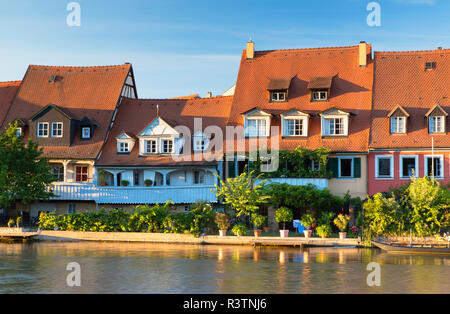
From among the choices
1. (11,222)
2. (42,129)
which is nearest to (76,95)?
(42,129)

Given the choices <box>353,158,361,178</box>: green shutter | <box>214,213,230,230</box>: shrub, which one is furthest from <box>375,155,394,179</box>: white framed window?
<box>214,213,230,230</box>: shrub

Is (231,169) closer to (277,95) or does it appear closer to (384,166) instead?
(277,95)

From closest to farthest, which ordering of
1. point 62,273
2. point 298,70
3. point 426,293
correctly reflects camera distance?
1. point 426,293
2. point 62,273
3. point 298,70

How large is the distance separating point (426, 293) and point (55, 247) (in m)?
23.2

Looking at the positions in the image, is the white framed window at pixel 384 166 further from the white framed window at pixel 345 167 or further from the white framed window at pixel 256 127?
the white framed window at pixel 256 127

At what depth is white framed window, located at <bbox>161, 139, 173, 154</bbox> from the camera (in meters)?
50.8

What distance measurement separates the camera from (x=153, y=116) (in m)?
54.1

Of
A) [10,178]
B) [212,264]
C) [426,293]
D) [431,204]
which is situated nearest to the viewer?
[426,293]

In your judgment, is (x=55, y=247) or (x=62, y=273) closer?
(x=62, y=273)

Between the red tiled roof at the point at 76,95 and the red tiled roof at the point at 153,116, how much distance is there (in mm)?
961

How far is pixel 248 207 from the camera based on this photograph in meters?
42.6

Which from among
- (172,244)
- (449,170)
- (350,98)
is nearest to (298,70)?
(350,98)

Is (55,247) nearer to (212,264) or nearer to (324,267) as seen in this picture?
(212,264)

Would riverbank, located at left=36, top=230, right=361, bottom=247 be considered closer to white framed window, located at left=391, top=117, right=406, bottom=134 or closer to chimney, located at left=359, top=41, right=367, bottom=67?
white framed window, located at left=391, top=117, right=406, bottom=134
